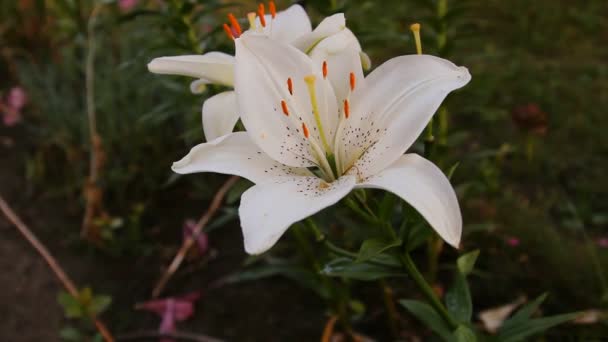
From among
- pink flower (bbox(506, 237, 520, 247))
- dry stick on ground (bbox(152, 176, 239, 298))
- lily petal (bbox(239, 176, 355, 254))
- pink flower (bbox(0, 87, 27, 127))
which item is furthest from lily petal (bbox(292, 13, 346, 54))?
pink flower (bbox(0, 87, 27, 127))

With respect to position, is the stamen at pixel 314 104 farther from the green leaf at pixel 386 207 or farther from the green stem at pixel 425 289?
the green stem at pixel 425 289

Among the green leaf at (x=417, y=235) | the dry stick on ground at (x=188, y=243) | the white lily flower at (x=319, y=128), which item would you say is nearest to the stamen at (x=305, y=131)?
the white lily flower at (x=319, y=128)

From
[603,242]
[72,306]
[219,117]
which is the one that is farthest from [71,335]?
[603,242]

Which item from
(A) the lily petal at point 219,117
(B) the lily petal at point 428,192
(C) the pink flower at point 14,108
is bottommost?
(C) the pink flower at point 14,108

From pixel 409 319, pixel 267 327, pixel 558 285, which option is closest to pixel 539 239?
pixel 558 285

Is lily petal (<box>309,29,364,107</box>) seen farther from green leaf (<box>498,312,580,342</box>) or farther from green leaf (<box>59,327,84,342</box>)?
green leaf (<box>59,327,84,342</box>)
